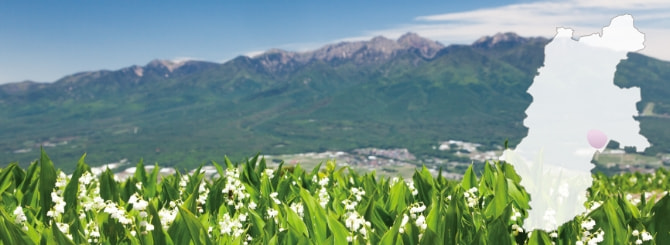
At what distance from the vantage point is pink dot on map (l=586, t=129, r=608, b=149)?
2.67 metres

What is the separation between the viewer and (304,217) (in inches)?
152

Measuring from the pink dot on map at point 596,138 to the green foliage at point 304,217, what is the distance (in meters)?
0.63

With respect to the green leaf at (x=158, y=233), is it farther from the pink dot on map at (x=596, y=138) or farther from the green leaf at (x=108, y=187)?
the green leaf at (x=108, y=187)

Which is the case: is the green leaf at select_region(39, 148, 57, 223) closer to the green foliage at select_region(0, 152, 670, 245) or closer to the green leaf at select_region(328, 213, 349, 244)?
the green foliage at select_region(0, 152, 670, 245)

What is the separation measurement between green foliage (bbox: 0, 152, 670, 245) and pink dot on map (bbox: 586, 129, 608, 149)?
63cm

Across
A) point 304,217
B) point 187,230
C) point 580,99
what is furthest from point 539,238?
point 187,230

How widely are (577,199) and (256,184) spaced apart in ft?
12.1

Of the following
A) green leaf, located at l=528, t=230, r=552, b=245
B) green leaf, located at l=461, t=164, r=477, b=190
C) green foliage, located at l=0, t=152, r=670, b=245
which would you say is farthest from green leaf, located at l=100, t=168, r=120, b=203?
green leaf, located at l=528, t=230, r=552, b=245

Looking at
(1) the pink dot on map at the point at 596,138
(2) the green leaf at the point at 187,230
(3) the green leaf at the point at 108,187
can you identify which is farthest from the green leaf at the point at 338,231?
(3) the green leaf at the point at 108,187

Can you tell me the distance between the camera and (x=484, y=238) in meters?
3.12

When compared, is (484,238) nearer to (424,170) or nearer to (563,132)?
(563,132)

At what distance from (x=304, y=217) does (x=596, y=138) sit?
2.01 metres

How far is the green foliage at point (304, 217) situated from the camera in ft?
10.1

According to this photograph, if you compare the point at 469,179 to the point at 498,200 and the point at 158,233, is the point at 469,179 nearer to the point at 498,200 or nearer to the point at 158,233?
the point at 498,200
